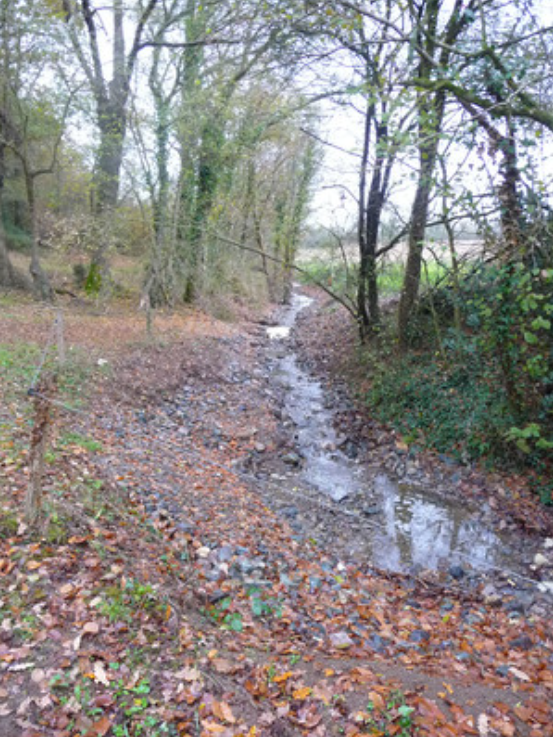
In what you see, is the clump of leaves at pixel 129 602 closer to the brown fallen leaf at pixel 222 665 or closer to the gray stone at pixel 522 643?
the brown fallen leaf at pixel 222 665

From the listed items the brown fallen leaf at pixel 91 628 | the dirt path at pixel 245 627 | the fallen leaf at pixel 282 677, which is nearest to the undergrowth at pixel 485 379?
the dirt path at pixel 245 627

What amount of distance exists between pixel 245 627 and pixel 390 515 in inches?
142

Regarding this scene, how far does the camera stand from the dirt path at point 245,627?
10.8 ft

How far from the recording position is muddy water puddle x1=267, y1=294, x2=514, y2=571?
6.44 metres

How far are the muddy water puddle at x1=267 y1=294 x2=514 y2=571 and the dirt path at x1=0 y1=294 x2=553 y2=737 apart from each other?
1.21 feet

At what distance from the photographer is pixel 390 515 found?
24.1ft

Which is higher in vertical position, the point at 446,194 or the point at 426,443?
the point at 446,194

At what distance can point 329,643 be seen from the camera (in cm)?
439

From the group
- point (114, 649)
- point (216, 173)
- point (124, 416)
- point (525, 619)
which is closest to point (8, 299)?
point (216, 173)

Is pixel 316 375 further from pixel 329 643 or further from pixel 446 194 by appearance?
pixel 329 643

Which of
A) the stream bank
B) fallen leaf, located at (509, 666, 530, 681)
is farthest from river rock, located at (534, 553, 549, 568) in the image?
fallen leaf, located at (509, 666, 530, 681)

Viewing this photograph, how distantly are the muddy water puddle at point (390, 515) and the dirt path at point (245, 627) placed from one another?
37cm

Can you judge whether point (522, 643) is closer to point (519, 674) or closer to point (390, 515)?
point (519, 674)

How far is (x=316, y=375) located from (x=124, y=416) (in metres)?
6.93
